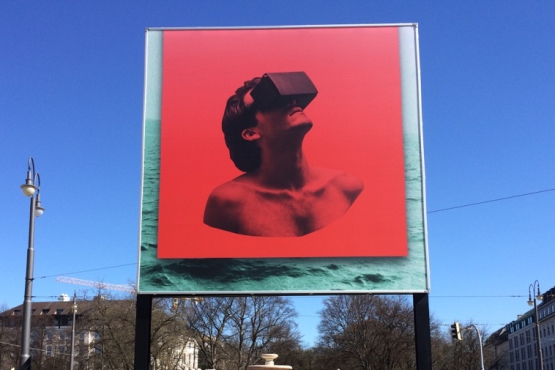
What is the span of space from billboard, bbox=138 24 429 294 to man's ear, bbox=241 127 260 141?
0.05 m

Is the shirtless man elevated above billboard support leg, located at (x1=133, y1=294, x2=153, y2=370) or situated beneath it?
elevated above

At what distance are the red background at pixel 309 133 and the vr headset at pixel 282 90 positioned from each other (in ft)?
0.81

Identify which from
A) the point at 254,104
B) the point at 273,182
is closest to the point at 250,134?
the point at 254,104

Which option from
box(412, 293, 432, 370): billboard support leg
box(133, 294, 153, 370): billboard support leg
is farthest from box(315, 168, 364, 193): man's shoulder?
box(133, 294, 153, 370): billboard support leg

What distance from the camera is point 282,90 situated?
69.4 ft

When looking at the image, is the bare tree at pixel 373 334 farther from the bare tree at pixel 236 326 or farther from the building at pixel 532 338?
the building at pixel 532 338

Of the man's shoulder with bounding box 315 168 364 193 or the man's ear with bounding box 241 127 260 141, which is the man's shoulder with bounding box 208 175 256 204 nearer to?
the man's ear with bounding box 241 127 260 141

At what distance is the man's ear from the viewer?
21.0 m

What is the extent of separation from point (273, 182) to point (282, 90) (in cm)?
285

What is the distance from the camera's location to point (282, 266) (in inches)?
780

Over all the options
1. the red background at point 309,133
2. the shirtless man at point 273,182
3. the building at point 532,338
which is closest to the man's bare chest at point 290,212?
the shirtless man at point 273,182

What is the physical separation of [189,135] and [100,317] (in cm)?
3417

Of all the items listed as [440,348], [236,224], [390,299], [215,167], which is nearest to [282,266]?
[236,224]

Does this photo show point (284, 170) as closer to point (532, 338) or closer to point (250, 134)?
point (250, 134)
